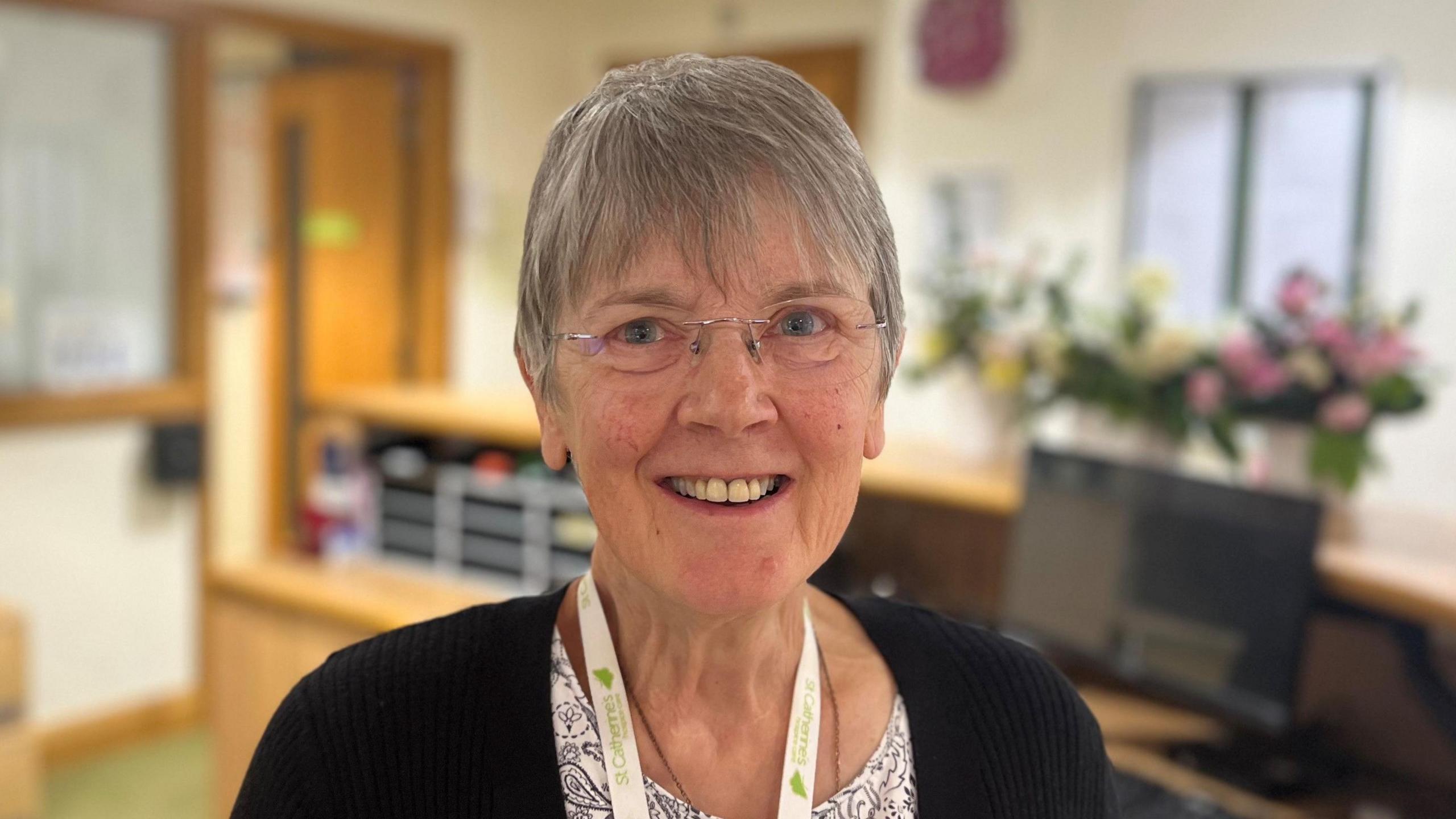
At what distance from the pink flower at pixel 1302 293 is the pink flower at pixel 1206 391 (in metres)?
0.16

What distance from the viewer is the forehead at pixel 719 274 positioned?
791 mm

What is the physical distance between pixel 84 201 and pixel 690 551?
3428 mm

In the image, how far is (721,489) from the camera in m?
0.82

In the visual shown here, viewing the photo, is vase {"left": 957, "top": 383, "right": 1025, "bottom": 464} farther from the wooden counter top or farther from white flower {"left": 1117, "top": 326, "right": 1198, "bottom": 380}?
the wooden counter top

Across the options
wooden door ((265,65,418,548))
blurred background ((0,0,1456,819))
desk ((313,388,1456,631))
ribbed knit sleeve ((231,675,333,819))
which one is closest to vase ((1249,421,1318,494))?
blurred background ((0,0,1456,819))

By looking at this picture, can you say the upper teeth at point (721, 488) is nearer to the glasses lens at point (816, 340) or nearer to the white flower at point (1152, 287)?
the glasses lens at point (816, 340)

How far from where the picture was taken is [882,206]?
867 millimetres

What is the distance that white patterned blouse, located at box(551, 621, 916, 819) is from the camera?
2.84 feet

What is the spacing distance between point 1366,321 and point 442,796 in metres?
1.84

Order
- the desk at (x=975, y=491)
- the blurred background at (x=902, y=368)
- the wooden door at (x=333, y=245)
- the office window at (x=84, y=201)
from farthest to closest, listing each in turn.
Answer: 1. the wooden door at (x=333, y=245)
2. the office window at (x=84, y=201)
3. the blurred background at (x=902, y=368)
4. the desk at (x=975, y=491)

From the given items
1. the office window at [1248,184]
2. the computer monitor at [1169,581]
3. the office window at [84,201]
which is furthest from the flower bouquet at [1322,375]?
the office window at [84,201]

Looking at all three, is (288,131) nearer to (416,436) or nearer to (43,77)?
(43,77)

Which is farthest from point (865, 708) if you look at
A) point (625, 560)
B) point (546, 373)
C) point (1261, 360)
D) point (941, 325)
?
point (941, 325)

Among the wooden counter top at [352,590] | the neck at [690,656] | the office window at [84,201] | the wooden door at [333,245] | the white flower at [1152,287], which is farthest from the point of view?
the wooden door at [333,245]
